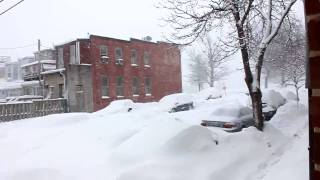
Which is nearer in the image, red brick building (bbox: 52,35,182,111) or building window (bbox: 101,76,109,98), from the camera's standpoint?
red brick building (bbox: 52,35,182,111)

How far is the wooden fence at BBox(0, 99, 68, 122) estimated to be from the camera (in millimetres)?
26969

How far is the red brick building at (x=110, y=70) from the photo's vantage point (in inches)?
1454

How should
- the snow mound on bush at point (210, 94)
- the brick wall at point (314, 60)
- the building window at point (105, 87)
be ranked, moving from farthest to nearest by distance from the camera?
the snow mound on bush at point (210, 94) → the building window at point (105, 87) → the brick wall at point (314, 60)

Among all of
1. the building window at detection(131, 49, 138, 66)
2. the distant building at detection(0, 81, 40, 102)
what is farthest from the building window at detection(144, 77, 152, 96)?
the distant building at detection(0, 81, 40, 102)

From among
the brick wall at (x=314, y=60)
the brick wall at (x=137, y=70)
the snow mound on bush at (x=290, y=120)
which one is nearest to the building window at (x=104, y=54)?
the brick wall at (x=137, y=70)

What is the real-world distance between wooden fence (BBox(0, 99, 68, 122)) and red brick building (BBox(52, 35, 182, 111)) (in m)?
2.38

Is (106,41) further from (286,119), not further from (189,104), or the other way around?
(286,119)

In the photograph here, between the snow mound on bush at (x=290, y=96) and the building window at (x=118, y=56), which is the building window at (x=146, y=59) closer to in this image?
the building window at (x=118, y=56)

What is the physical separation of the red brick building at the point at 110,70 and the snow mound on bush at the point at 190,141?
24.1m

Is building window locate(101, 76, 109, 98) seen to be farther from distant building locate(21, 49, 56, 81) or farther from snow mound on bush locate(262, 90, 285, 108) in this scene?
snow mound on bush locate(262, 90, 285, 108)

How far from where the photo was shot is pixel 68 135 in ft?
47.0

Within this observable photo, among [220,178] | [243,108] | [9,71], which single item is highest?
[9,71]

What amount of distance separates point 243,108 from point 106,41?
23.6 meters

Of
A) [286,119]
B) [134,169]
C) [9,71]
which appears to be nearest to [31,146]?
[134,169]
